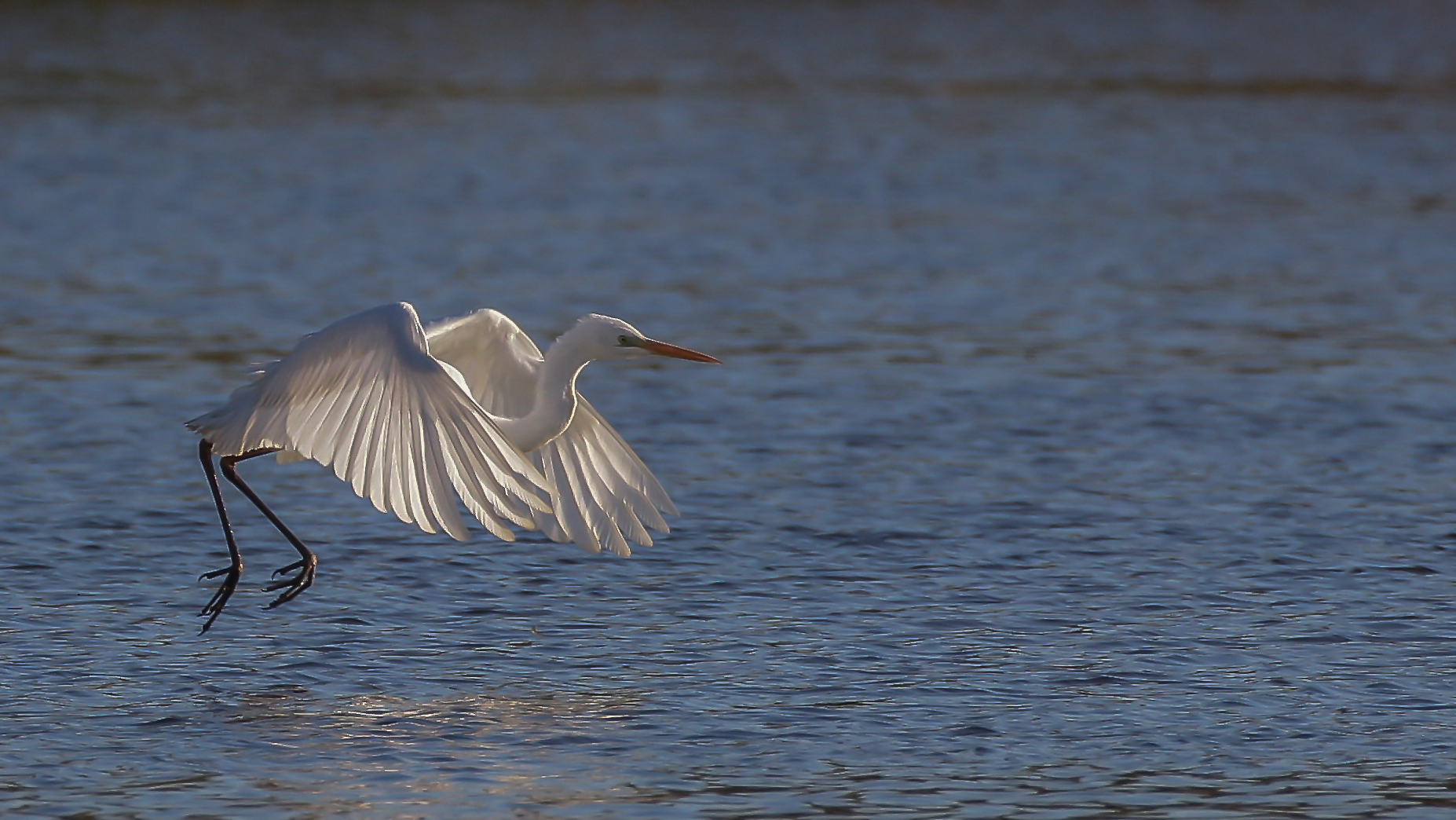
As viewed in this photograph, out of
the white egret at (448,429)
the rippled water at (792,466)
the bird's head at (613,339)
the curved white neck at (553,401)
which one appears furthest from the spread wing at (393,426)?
the rippled water at (792,466)

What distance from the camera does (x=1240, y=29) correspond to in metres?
36.5

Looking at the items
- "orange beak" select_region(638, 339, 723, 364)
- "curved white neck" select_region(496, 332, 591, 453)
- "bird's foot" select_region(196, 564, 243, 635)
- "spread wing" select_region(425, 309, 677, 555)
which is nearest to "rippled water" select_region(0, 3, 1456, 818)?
"bird's foot" select_region(196, 564, 243, 635)

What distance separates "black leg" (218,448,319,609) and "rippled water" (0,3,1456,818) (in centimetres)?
14

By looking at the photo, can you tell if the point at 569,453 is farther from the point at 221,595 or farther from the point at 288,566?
the point at 221,595

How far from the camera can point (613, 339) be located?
855cm

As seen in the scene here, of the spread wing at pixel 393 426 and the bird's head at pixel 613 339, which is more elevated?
the bird's head at pixel 613 339

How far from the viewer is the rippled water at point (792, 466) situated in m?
7.05

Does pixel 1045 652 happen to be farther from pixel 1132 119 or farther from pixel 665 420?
pixel 1132 119

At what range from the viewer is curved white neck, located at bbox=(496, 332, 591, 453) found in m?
8.53

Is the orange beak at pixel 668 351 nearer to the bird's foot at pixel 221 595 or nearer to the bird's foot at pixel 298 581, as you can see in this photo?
the bird's foot at pixel 298 581

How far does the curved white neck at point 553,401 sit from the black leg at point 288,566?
907mm

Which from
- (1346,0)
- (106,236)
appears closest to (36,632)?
(106,236)

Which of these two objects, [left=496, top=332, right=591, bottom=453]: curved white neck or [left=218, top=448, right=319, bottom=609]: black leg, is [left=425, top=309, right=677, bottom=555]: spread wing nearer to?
[left=496, top=332, right=591, bottom=453]: curved white neck

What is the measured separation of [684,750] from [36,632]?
280 centimetres
